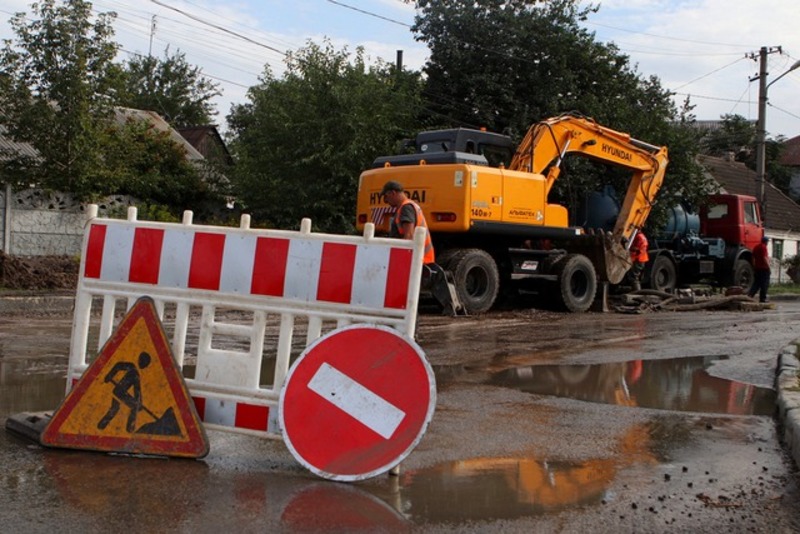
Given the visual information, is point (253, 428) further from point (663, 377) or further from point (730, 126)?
point (730, 126)

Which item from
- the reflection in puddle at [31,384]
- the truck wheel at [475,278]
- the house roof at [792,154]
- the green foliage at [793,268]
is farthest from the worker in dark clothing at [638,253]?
the house roof at [792,154]

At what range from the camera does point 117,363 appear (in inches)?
193

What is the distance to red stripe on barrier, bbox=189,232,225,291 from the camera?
16.4ft

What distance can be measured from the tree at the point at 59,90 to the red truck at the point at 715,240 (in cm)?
1517

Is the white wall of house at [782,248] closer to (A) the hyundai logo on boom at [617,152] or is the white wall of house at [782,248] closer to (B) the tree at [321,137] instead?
(B) the tree at [321,137]

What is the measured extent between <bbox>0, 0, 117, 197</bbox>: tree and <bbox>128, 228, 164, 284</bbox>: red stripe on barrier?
1902 cm

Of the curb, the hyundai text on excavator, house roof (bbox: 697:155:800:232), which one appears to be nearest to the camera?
the curb

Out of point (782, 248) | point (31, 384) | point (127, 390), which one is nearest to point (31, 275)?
point (31, 384)

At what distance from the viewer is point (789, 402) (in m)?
6.26

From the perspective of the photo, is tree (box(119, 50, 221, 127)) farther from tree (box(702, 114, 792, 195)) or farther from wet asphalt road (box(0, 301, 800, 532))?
wet asphalt road (box(0, 301, 800, 532))

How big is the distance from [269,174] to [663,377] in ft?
61.8

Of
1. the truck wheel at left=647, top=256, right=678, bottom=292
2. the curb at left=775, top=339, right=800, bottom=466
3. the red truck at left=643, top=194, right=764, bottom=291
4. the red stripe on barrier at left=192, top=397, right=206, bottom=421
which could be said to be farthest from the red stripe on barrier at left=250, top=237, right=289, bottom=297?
the red truck at left=643, top=194, right=764, bottom=291

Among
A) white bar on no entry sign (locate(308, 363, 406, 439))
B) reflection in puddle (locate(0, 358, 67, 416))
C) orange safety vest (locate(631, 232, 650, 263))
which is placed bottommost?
reflection in puddle (locate(0, 358, 67, 416))

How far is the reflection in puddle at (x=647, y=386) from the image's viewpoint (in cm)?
714
